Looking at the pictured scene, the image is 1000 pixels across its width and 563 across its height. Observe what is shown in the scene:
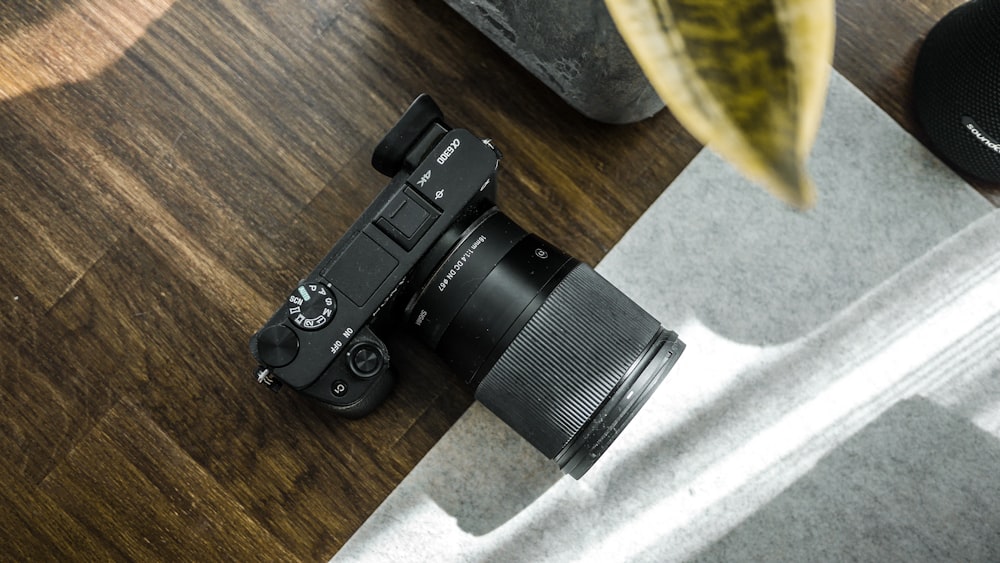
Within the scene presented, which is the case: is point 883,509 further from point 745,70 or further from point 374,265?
point 745,70

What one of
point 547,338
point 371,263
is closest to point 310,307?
point 371,263

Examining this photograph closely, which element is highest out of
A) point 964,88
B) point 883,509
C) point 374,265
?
point 374,265

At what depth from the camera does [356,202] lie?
0.67 meters

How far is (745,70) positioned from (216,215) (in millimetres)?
535

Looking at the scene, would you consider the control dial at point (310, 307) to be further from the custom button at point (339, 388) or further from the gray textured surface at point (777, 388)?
the gray textured surface at point (777, 388)

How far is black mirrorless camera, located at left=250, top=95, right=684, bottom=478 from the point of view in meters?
0.54

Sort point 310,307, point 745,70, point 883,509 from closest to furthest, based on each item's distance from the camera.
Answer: point 745,70 → point 310,307 → point 883,509

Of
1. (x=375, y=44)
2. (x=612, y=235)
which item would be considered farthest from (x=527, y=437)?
(x=375, y=44)

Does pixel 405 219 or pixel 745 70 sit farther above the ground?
pixel 745 70

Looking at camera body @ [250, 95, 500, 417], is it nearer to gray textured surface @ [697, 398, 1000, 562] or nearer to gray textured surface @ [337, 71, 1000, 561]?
gray textured surface @ [337, 71, 1000, 561]

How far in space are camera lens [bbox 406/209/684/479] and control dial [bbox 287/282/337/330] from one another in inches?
2.7

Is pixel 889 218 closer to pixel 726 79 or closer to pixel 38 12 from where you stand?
pixel 726 79

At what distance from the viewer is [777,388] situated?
2.22 ft

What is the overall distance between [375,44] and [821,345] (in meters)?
0.44
